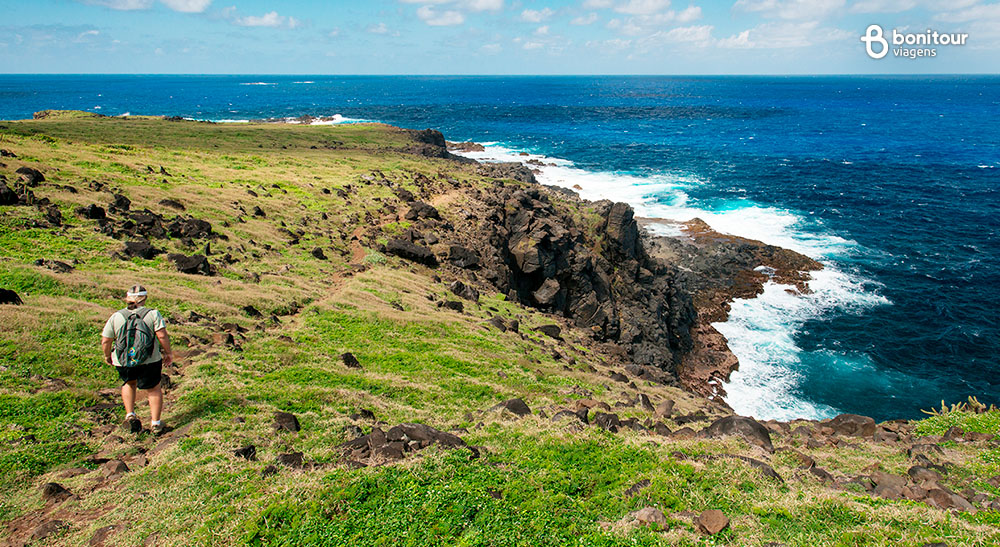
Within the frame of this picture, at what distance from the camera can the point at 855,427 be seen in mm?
16922

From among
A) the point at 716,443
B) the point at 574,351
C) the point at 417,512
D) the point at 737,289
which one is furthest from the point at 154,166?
the point at 737,289

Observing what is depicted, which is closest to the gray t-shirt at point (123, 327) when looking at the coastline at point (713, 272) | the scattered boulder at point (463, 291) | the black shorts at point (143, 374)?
the black shorts at point (143, 374)

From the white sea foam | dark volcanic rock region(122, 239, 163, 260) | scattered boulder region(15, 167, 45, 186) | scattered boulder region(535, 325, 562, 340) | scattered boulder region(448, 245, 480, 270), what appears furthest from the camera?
the white sea foam

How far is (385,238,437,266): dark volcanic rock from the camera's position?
27.8 metres

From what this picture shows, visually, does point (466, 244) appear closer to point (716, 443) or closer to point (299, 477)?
point (716, 443)

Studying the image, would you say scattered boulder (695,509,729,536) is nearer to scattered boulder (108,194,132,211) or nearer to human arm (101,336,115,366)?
human arm (101,336,115,366)

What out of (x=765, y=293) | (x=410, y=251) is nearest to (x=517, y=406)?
(x=410, y=251)

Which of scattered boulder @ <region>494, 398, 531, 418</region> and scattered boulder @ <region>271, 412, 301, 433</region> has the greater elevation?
scattered boulder @ <region>271, 412, 301, 433</region>

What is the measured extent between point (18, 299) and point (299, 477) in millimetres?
11193

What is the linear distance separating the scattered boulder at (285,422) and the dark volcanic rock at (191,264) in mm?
10749

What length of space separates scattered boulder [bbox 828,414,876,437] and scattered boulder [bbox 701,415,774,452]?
4.91 meters

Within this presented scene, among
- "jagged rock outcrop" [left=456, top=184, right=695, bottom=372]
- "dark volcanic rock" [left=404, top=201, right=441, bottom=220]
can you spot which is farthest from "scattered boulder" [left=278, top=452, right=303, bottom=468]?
"dark volcanic rock" [left=404, top=201, right=441, bottom=220]

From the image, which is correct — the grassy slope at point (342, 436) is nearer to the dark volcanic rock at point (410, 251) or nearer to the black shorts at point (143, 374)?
the black shorts at point (143, 374)

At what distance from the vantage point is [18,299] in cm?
1416
